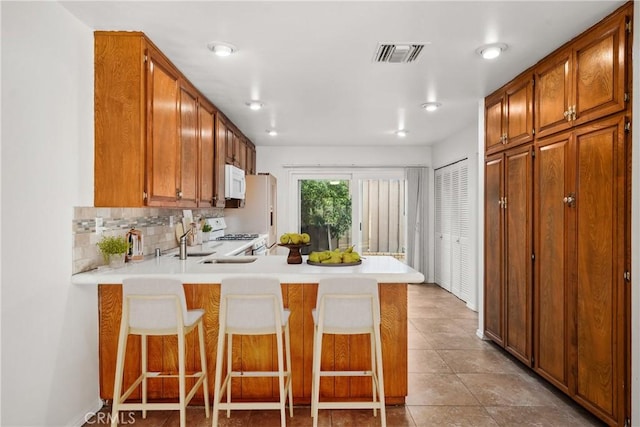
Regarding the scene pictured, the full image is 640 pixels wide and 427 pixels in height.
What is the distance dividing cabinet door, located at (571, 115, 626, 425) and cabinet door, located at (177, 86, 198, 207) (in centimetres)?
284

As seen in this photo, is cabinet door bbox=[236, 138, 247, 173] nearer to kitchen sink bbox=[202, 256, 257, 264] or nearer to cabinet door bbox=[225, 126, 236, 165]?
cabinet door bbox=[225, 126, 236, 165]

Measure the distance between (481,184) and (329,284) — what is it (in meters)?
2.53

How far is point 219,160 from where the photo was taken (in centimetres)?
457

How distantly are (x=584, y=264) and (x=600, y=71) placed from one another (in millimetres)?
1169

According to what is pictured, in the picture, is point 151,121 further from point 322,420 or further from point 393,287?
point 322,420

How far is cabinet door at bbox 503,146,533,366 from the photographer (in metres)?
3.28

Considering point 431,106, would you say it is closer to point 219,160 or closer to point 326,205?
point 219,160

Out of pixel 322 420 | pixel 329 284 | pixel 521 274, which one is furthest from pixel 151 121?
pixel 521 274

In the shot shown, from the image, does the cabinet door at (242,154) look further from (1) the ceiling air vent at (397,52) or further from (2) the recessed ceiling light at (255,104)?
(1) the ceiling air vent at (397,52)

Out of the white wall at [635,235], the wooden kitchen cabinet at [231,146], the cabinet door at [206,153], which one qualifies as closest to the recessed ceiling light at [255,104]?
the cabinet door at [206,153]

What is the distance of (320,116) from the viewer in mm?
4930

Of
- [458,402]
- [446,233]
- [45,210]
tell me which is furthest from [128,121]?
[446,233]

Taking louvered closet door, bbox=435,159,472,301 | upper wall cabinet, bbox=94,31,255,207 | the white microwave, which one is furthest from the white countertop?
louvered closet door, bbox=435,159,472,301

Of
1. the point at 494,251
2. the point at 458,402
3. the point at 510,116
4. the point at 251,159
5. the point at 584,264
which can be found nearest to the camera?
the point at 584,264
